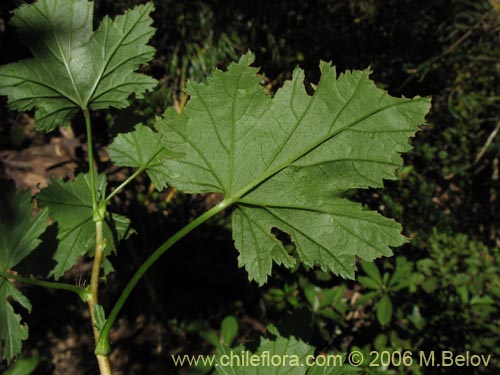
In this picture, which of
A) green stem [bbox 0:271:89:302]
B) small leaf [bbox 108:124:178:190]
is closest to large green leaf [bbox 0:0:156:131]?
small leaf [bbox 108:124:178:190]

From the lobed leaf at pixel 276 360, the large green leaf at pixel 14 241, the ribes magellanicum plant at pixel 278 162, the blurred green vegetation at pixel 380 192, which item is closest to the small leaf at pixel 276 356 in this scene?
the lobed leaf at pixel 276 360

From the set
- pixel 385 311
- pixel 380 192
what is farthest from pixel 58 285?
pixel 380 192

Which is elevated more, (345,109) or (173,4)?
(173,4)

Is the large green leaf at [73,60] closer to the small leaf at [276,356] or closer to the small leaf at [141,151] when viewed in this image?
the small leaf at [141,151]

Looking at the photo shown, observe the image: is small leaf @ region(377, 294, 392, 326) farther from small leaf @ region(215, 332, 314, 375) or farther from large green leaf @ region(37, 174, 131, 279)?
large green leaf @ region(37, 174, 131, 279)

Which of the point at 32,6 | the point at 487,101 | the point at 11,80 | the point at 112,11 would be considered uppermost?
the point at 112,11

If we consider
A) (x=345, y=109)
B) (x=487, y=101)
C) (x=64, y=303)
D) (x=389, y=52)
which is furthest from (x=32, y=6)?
(x=487, y=101)

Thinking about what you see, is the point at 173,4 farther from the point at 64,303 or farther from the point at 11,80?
the point at 11,80
